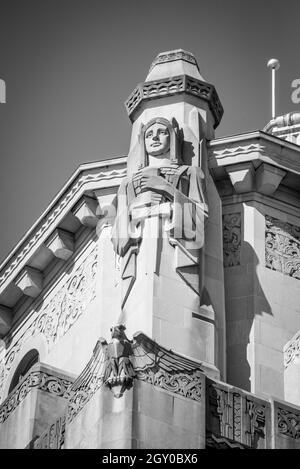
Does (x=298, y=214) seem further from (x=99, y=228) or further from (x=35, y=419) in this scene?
(x=35, y=419)

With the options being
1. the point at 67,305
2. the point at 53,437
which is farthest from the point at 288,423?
the point at 67,305

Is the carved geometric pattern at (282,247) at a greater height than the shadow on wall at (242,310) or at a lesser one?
greater

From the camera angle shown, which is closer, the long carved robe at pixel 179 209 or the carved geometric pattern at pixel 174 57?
the long carved robe at pixel 179 209

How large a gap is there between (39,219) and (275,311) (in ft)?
18.2

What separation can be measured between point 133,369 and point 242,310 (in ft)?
12.7

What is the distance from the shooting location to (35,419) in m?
39.8

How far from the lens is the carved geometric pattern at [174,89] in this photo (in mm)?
42375

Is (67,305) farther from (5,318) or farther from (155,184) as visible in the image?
(155,184)

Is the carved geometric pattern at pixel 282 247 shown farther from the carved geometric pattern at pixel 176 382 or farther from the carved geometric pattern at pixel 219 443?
the carved geometric pattern at pixel 219 443

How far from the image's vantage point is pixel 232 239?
137 feet

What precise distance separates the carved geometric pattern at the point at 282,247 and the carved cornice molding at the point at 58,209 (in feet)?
9.09

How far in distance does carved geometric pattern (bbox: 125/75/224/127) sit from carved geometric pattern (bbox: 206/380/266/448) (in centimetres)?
639

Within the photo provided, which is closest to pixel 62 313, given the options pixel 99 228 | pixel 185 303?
pixel 99 228

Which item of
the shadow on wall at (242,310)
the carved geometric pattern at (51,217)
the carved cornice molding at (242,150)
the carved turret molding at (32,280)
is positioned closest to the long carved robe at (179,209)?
the carved cornice molding at (242,150)
